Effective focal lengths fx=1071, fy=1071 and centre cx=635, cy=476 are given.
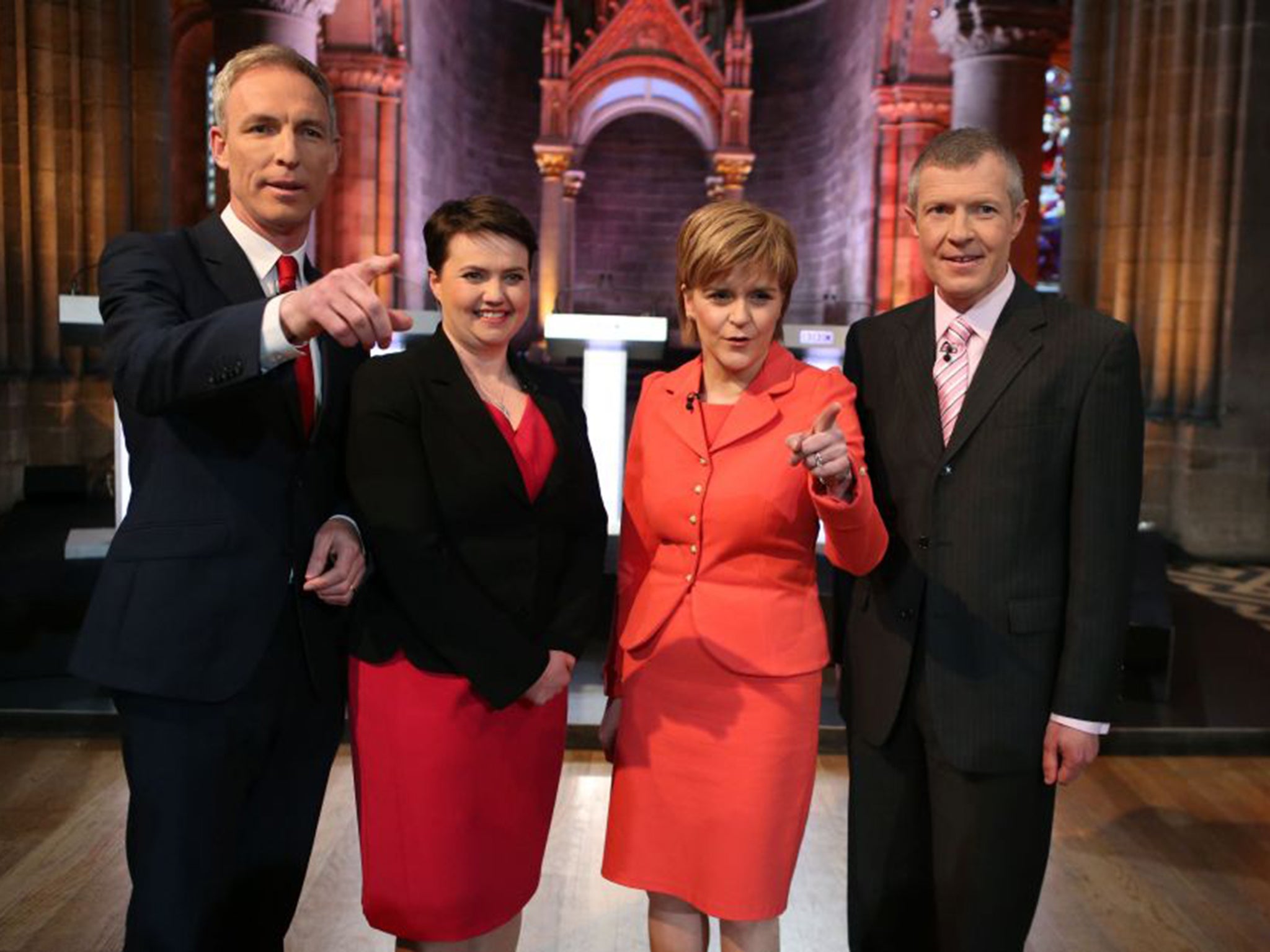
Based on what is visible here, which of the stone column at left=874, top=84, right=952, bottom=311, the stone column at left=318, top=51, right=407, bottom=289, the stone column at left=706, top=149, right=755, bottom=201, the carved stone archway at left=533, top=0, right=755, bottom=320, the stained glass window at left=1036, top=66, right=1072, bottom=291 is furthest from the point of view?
the stone column at left=706, top=149, right=755, bottom=201

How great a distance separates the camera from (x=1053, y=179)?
52.3 ft

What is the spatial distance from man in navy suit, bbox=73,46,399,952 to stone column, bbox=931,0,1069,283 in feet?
27.0

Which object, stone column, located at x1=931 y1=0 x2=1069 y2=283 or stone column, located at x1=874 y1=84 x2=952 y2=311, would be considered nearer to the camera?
stone column, located at x1=931 y1=0 x2=1069 y2=283

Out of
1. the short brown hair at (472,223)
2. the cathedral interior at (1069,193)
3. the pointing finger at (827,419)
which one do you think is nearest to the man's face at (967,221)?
the pointing finger at (827,419)

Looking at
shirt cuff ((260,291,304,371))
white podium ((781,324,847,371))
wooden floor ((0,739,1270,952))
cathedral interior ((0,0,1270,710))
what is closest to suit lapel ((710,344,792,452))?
shirt cuff ((260,291,304,371))

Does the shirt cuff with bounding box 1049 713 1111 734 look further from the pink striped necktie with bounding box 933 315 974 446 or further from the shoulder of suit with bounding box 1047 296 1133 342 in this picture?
the shoulder of suit with bounding box 1047 296 1133 342

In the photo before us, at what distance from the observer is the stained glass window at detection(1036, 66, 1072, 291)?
15711mm

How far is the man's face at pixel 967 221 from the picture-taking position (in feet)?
→ 6.02

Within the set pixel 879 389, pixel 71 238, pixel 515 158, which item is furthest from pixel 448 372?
pixel 515 158

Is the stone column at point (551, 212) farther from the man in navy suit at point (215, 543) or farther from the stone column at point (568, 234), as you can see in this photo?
the man in navy suit at point (215, 543)

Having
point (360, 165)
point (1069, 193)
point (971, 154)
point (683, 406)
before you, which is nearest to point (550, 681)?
point (683, 406)

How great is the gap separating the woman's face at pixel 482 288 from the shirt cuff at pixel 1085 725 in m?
1.19

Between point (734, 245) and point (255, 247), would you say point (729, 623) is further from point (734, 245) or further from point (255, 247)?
point (255, 247)

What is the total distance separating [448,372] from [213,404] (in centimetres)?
40
